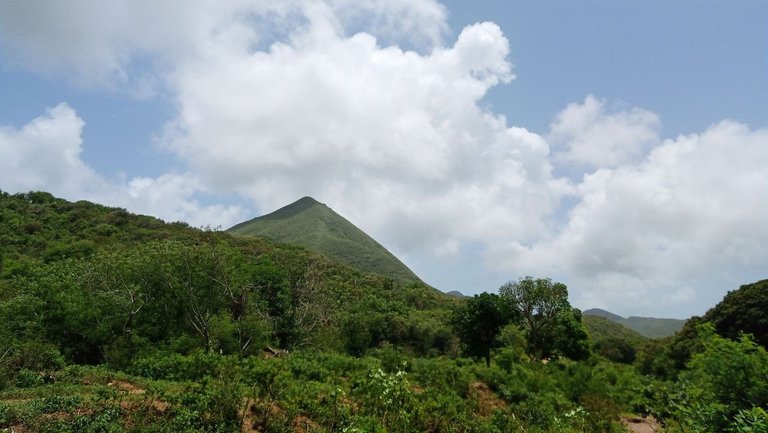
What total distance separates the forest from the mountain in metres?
72.0

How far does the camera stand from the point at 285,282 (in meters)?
34.0

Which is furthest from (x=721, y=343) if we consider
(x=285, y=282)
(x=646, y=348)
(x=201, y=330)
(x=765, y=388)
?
(x=646, y=348)

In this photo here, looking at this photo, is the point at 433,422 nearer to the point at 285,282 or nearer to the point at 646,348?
the point at 285,282

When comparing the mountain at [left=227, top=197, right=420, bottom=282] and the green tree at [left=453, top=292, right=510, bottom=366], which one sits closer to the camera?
the green tree at [left=453, top=292, right=510, bottom=366]

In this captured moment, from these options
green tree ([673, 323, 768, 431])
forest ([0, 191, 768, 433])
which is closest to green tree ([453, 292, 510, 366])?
forest ([0, 191, 768, 433])

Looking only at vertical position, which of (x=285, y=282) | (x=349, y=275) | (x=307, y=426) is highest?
(x=349, y=275)

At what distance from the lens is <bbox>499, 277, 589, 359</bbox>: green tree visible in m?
34.3

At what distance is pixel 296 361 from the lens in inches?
598

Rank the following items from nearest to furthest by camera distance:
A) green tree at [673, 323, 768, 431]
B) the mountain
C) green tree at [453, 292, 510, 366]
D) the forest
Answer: green tree at [673, 323, 768, 431] < the forest < green tree at [453, 292, 510, 366] < the mountain

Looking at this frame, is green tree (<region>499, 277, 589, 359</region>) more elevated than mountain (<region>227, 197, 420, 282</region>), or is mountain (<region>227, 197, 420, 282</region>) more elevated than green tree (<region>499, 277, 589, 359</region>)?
mountain (<region>227, 197, 420, 282</region>)

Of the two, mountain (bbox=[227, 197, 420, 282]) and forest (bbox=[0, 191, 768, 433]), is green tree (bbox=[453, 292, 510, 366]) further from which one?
mountain (bbox=[227, 197, 420, 282])

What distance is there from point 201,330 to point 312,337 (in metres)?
9.70

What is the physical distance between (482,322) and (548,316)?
22.0ft

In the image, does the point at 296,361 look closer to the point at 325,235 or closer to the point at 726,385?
the point at 726,385
